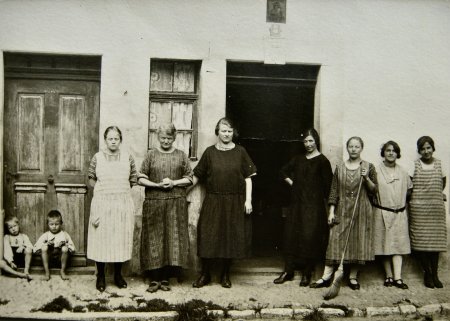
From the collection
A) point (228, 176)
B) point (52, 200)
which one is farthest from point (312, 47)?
point (52, 200)

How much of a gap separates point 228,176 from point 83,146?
1.64 m

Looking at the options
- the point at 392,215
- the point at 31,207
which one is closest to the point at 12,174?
the point at 31,207

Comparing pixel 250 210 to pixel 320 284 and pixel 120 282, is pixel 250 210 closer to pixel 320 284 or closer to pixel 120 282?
pixel 320 284

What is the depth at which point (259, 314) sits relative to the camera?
5.30m

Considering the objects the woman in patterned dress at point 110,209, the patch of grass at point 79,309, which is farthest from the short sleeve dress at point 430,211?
the patch of grass at point 79,309

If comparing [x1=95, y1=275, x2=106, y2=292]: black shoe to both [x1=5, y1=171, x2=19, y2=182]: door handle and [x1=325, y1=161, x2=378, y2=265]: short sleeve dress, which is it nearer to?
[x1=5, y1=171, x2=19, y2=182]: door handle

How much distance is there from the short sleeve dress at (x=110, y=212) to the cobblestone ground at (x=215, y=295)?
37cm

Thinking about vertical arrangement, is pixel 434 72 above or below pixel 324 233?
above

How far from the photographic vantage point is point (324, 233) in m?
6.20

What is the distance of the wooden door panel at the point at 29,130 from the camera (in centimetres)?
627

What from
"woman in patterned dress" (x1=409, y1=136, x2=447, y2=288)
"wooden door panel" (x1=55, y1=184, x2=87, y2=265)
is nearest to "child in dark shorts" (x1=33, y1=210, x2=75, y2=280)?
"wooden door panel" (x1=55, y1=184, x2=87, y2=265)

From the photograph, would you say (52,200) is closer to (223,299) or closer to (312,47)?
(223,299)

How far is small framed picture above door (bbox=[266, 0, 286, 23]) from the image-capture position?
5.99 m

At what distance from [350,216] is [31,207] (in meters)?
3.41
